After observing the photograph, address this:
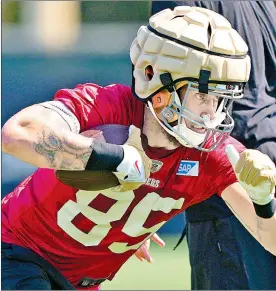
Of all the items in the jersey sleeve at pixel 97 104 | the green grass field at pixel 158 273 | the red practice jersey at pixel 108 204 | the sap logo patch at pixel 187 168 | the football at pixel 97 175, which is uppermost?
the jersey sleeve at pixel 97 104

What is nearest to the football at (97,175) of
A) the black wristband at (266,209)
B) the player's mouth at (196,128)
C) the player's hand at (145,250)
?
the player's mouth at (196,128)

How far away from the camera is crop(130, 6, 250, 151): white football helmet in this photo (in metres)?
3.22

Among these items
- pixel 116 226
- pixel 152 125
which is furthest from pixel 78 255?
pixel 152 125

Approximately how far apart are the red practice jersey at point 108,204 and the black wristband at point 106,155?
332mm

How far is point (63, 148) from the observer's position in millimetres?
3025

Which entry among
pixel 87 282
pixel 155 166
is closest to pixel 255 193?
pixel 155 166

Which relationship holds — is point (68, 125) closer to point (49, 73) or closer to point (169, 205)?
point (169, 205)

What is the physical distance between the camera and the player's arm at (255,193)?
305cm

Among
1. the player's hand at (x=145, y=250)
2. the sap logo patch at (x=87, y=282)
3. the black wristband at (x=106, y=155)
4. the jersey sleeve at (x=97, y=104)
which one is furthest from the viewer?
the player's hand at (x=145, y=250)

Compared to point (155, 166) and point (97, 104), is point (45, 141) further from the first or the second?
point (155, 166)

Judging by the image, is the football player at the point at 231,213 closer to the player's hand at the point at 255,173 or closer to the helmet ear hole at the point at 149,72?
the helmet ear hole at the point at 149,72

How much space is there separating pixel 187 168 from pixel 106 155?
50cm

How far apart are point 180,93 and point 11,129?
665 mm

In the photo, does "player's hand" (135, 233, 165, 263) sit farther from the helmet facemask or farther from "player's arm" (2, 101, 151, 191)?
"player's arm" (2, 101, 151, 191)
